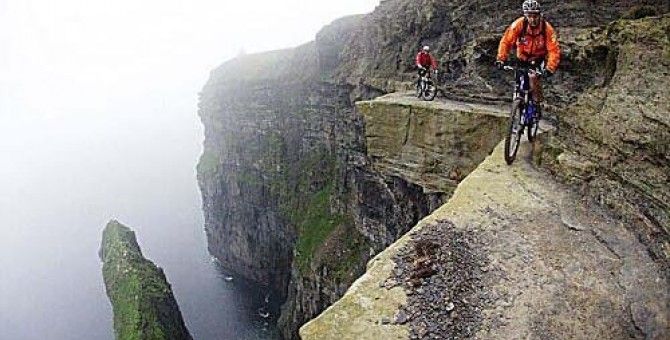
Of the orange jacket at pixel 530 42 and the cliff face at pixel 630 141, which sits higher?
the orange jacket at pixel 530 42

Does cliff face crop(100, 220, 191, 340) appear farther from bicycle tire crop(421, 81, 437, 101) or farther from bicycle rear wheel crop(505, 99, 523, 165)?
bicycle rear wheel crop(505, 99, 523, 165)

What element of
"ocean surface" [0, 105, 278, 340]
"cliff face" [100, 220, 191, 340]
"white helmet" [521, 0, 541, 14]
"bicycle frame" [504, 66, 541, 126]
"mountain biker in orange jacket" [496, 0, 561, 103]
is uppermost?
"white helmet" [521, 0, 541, 14]

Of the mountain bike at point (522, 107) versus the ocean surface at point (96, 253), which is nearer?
the mountain bike at point (522, 107)

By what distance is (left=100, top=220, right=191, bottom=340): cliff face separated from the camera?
1844 inches

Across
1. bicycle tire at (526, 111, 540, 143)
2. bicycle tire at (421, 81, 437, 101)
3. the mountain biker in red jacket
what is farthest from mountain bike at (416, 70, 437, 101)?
bicycle tire at (526, 111, 540, 143)

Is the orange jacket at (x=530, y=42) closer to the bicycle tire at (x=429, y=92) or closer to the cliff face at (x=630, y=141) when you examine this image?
the cliff face at (x=630, y=141)

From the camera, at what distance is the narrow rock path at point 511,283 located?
9945 mm

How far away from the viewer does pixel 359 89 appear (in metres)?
52.1

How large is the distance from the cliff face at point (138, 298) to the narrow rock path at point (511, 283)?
37.5 m

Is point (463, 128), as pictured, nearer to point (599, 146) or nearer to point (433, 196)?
point (433, 196)

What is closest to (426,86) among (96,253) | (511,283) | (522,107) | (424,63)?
(424,63)

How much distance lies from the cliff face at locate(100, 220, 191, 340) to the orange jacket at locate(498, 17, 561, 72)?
37.2 meters

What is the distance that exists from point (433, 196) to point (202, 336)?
4328cm

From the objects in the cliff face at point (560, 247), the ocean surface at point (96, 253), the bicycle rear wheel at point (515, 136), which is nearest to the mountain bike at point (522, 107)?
the bicycle rear wheel at point (515, 136)
